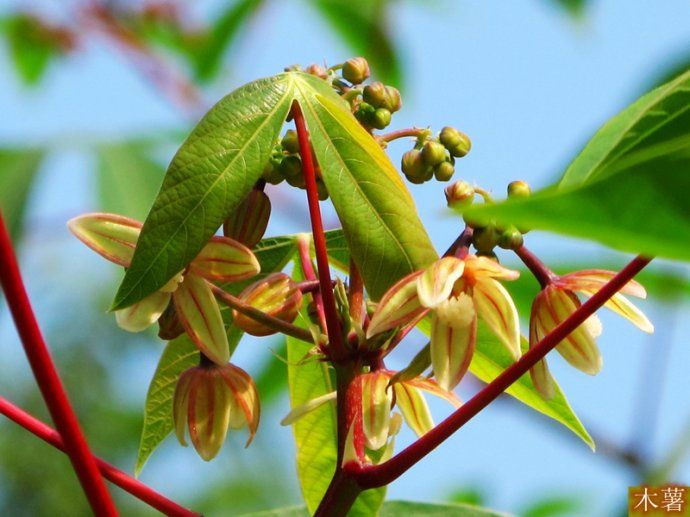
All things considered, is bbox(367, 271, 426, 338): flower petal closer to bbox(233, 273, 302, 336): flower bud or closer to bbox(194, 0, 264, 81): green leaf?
bbox(233, 273, 302, 336): flower bud

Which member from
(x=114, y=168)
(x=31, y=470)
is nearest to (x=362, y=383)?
(x=114, y=168)

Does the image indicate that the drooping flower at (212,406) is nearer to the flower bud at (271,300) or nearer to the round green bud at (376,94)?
the flower bud at (271,300)

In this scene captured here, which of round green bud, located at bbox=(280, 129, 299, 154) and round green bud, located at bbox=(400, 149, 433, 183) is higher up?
round green bud, located at bbox=(280, 129, 299, 154)

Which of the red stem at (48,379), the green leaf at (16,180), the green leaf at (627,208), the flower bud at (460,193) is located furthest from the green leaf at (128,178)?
the green leaf at (627,208)

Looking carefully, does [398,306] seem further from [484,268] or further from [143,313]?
[143,313]

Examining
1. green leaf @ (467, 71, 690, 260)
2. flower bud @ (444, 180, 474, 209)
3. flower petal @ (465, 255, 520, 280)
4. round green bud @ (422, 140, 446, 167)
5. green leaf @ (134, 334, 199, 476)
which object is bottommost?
green leaf @ (134, 334, 199, 476)

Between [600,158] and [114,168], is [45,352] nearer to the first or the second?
[600,158]

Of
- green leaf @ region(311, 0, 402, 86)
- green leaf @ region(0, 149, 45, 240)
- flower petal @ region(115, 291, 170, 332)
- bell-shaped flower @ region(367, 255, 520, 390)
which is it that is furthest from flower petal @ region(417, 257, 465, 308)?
green leaf @ region(311, 0, 402, 86)
